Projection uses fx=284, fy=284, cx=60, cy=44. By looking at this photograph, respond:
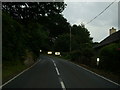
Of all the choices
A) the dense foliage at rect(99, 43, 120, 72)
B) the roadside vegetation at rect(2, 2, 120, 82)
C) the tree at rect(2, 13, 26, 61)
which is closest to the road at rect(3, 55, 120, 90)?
the roadside vegetation at rect(2, 2, 120, 82)

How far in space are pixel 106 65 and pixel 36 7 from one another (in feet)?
39.4

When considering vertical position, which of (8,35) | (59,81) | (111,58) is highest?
(8,35)

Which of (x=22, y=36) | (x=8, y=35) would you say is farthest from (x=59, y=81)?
(x=22, y=36)

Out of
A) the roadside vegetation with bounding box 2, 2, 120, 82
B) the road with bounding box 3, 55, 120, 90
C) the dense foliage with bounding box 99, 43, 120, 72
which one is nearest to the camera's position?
the road with bounding box 3, 55, 120, 90

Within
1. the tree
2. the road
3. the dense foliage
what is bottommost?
the road

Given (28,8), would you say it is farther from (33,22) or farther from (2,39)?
(2,39)

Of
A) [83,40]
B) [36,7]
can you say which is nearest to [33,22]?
[36,7]

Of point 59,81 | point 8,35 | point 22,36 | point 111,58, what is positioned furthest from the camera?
point 22,36

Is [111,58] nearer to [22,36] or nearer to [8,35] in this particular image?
[8,35]

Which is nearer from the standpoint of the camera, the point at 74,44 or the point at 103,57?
the point at 103,57

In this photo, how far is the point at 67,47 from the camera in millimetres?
110938

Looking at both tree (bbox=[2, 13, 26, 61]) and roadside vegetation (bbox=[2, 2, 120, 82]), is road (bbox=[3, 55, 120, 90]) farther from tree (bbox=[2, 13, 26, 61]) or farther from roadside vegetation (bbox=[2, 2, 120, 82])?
tree (bbox=[2, 13, 26, 61])

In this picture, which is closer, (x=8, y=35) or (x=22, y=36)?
(x=8, y=35)

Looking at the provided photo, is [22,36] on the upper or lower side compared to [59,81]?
upper
